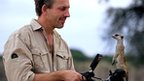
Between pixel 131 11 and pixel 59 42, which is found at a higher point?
pixel 59 42

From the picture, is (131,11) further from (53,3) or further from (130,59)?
(53,3)

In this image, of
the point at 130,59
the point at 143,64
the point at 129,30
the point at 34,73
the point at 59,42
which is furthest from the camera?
the point at 143,64

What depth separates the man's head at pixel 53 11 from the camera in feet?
15.6

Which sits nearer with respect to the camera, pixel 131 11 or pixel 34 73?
pixel 34 73

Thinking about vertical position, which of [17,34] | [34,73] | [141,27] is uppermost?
[17,34]

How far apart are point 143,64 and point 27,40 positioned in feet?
51.3

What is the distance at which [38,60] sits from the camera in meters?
4.77

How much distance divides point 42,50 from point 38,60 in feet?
0.32

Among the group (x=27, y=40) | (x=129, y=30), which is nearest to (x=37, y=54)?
(x=27, y=40)

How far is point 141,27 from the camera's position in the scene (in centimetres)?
1627

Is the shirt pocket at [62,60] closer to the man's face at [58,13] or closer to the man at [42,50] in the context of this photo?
the man at [42,50]

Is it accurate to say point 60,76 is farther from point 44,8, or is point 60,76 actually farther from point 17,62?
point 44,8

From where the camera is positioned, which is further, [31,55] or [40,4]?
[40,4]

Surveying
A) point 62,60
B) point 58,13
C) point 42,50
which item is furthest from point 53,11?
point 62,60
